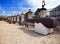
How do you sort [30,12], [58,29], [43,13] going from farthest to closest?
→ [30,12] → [43,13] → [58,29]

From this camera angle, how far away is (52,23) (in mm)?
8344

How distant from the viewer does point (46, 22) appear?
29.0 ft

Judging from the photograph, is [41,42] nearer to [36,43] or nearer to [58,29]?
[36,43]

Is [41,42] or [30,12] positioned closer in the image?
[41,42]

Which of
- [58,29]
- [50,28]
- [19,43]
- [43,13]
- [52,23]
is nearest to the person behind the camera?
[19,43]

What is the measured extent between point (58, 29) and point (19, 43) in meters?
4.95

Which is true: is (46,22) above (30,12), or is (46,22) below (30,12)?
below

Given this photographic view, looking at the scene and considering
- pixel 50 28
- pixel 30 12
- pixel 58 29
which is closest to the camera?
pixel 50 28

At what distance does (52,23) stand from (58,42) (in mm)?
2210

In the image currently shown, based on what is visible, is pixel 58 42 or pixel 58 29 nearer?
pixel 58 42

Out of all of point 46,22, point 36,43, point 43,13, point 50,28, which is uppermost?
point 43,13

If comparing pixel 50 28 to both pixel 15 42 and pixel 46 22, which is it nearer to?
pixel 46 22

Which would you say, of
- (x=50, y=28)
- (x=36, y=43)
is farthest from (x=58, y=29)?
(x=36, y=43)

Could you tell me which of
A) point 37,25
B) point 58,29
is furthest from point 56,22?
point 37,25
